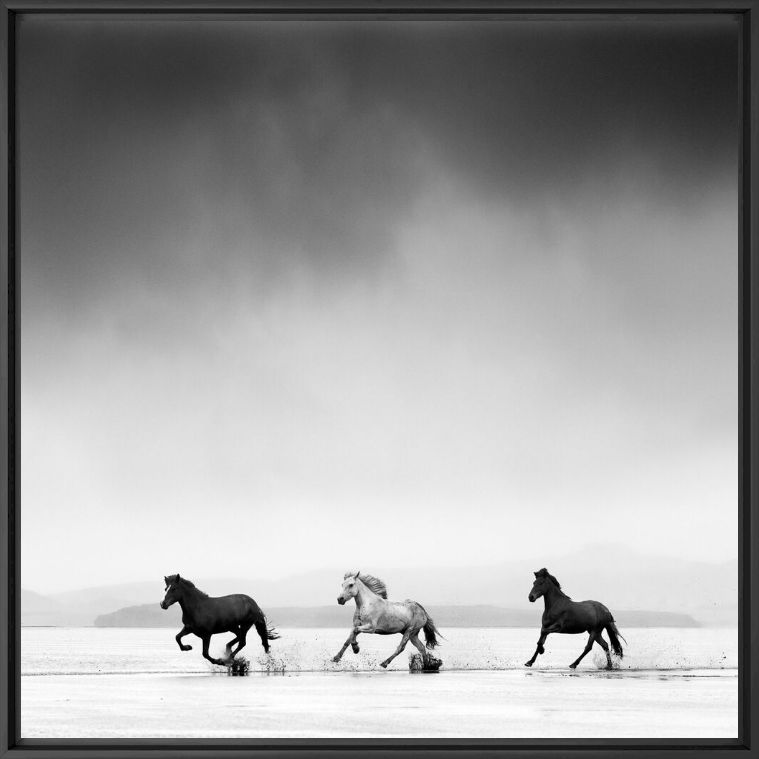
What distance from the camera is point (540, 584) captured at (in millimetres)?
6828

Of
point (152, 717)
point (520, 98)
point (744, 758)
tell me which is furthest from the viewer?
point (520, 98)

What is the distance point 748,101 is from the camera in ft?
16.4

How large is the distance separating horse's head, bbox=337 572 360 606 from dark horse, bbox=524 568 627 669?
1059 millimetres

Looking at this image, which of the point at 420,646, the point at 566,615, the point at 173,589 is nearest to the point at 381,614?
the point at 420,646

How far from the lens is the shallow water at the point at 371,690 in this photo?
5.91 m

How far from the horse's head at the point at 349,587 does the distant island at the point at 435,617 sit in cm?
64

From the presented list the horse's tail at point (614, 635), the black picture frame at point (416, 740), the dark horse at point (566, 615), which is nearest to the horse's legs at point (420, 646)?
the dark horse at point (566, 615)

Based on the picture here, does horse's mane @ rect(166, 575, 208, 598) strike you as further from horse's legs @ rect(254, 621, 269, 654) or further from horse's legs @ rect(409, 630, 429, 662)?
horse's legs @ rect(409, 630, 429, 662)

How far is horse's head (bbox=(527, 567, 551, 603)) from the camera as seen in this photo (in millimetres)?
6798

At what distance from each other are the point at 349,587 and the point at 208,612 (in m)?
0.85

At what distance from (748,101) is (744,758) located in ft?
9.48

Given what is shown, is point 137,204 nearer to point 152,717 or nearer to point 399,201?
point 399,201

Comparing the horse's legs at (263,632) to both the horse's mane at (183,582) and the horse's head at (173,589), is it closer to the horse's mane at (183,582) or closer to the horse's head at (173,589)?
the horse's mane at (183,582)

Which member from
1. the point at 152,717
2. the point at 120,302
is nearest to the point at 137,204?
the point at 120,302
